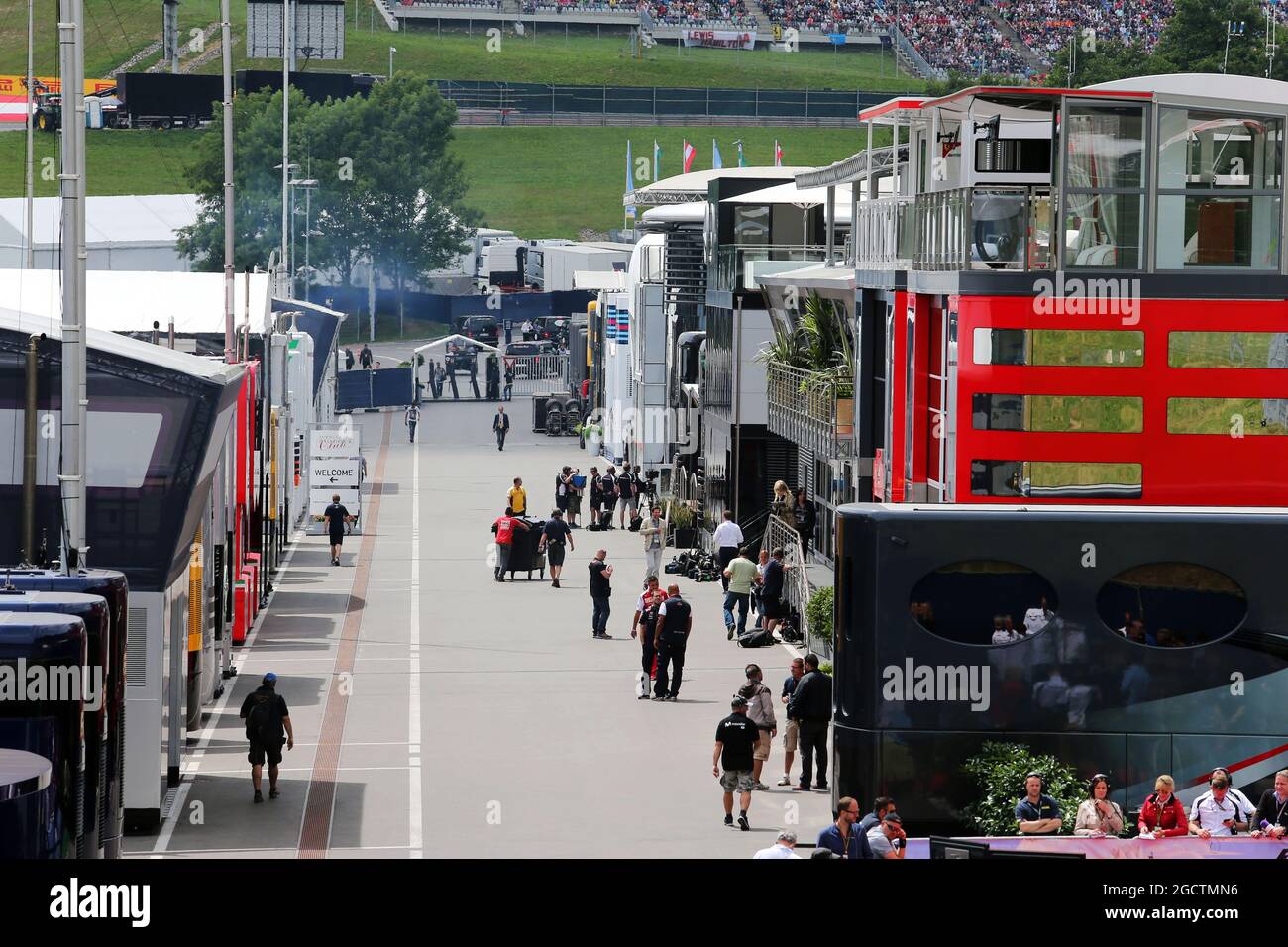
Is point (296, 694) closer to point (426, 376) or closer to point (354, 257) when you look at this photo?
point (426, 376)

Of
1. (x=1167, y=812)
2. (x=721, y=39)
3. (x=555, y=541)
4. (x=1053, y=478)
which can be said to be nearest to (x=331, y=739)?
(x=1053, y=478)

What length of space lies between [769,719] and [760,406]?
788 inches

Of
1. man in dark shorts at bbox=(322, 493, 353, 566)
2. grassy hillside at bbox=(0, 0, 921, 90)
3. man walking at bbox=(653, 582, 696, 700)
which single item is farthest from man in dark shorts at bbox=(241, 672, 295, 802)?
grassy hillside at bbox=(0, 0, 921, 90)

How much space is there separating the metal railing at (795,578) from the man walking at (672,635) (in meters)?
2.80

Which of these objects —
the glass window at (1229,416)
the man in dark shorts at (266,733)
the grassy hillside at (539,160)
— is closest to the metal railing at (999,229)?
the glass window at (1229,416)

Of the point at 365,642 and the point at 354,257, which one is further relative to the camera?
the point at 354,257

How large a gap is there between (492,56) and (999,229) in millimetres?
119697

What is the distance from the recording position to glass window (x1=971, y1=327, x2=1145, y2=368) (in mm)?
21469

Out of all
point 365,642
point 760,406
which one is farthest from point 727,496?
point 365,642

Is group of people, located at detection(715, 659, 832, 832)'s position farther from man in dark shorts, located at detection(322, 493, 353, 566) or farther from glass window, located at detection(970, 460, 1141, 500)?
man in dark shorts, located at detection(322, 493, 353, 566)

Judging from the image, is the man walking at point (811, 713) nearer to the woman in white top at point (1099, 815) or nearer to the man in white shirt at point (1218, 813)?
the woman in white top at point (1099, 815)

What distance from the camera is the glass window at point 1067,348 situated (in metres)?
21.5

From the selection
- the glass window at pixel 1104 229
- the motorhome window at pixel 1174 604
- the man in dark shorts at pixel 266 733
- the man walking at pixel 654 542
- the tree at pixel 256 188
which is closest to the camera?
the motorhome window at pixel 1174 604
